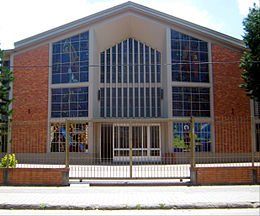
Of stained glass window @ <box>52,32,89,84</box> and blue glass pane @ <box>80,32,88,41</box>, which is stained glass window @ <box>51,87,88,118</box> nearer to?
stained glass window @ <box>52,32,89,84</box>

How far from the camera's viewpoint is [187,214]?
643 cm

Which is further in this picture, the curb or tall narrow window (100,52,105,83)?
tall narrow window (100,52,105,83)

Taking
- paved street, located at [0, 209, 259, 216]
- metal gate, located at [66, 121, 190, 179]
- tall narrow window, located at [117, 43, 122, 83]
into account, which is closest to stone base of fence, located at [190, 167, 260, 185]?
metal gate, located at [66, 121, 190, 179]

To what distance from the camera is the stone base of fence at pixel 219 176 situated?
9414mm

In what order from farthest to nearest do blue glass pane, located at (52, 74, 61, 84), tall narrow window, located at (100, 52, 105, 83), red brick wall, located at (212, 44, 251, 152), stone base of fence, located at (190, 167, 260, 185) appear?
tall narrow window, located at (100, 52, 105, 83) < blue glass pane, located at (52, 74, 61, 84) < red brick wall, located at (212, 44, 251, 152) < stone base of fence, located at (190, 167, 260, 185)

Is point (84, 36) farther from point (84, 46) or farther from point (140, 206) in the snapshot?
point (140, 206)

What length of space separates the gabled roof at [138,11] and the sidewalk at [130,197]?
43.6 feet

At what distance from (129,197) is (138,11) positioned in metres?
15.8

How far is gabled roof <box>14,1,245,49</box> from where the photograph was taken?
1938 centimetres

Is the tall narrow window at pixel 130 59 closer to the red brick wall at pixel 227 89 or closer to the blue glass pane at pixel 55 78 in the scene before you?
the blue glass pane at pixel 55 78

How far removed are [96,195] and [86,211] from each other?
127 centimetres

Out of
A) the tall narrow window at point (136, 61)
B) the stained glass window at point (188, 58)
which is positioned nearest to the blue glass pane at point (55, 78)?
the tall narrow window at point (136, 61)

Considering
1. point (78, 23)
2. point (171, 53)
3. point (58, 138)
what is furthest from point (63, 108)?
point (171, 53)

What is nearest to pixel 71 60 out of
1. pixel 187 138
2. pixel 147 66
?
pixel 147 66
